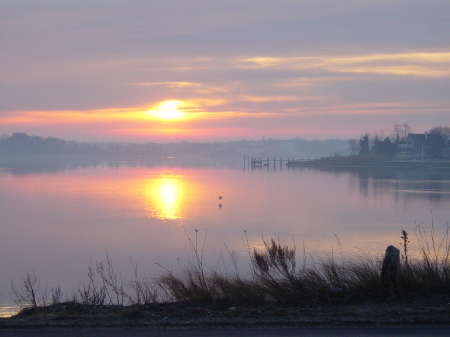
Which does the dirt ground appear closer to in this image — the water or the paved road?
the paved road

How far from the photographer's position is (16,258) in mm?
14914

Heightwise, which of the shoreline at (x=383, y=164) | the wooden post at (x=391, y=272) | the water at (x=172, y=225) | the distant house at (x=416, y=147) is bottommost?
the water at (x=172, y=225)

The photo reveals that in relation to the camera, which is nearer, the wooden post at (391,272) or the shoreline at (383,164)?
the wooden post at (391,272)

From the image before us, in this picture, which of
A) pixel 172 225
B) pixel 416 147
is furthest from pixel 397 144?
pixel 172 225

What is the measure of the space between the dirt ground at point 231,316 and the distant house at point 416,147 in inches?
3636

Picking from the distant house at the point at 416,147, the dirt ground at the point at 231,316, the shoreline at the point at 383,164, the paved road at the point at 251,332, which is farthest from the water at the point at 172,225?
the distant house at the point at 416,147

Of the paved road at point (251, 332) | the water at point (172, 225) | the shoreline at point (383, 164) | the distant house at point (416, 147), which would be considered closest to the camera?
the paved road at point (251, 332)

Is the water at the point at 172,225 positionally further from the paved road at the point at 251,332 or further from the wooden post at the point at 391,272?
the wooden post at the point at 391,272

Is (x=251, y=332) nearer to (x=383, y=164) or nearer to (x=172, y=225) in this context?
(x=172, y=225)

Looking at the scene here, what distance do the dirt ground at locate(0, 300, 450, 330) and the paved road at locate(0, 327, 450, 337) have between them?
0.46 ft

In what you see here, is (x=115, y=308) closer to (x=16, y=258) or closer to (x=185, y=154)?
(x=16, y=258)

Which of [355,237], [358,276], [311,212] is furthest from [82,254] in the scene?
[311,212]

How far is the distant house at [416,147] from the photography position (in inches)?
3649

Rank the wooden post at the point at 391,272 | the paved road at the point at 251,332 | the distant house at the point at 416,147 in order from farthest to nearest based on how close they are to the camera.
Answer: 1. the distant house at the point at 416,147
2. the wooden post at the point at 391,272
3. the paved road at the point at 251,332
